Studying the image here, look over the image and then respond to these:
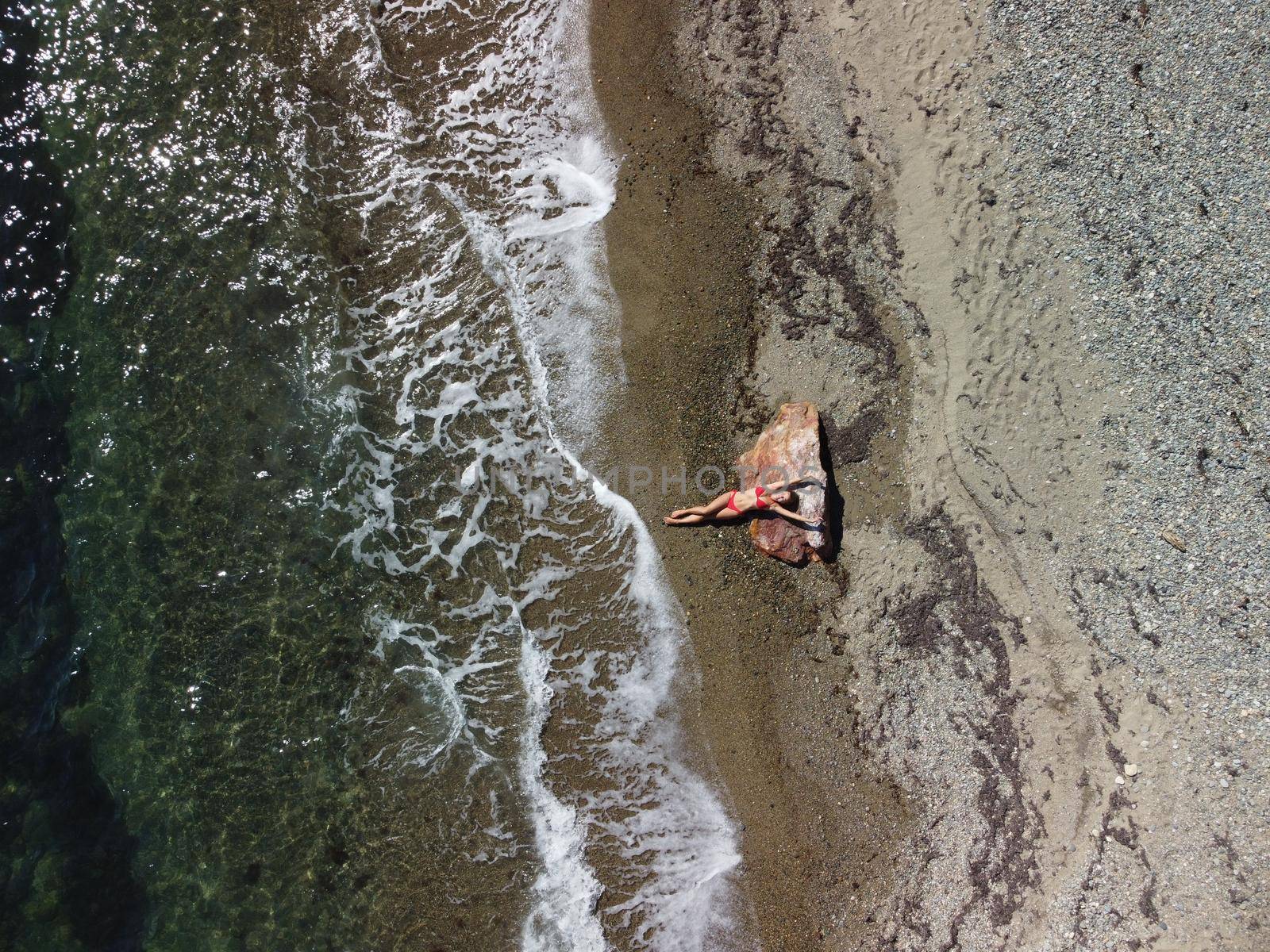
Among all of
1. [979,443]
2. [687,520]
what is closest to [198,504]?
[687,520]

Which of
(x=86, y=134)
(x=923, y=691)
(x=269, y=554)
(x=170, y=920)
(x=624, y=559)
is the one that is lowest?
(x=170, y=920)

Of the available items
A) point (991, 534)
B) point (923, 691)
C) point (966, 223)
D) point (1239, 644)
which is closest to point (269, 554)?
point (923, 691)

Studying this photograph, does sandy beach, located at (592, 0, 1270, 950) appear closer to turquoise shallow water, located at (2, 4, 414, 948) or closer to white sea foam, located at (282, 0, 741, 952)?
white sea foam, located at (282, 0, 741, 952)

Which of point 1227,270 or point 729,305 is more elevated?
point 729,305

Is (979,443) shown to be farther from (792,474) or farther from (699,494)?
(699,494)

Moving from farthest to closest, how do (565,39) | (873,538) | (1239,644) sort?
(565,39), (873,538), (1239,644)

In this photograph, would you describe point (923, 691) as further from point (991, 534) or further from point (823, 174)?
point (823, 174)
